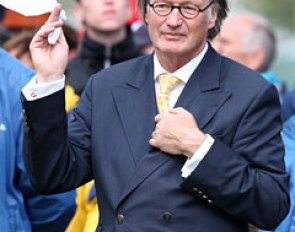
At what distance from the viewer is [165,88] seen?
4.65 metres

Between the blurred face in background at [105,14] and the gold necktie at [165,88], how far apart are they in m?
2.63

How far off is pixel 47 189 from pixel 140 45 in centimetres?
373

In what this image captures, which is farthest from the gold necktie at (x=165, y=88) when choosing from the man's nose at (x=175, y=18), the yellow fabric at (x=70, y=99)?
the yellow fabric at (x=70, y=99)

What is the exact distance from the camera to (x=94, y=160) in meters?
4.65

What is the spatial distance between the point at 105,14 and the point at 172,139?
2.96 metres

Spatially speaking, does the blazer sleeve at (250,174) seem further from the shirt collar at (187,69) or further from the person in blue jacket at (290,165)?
the person in blue jacket at (290,165)

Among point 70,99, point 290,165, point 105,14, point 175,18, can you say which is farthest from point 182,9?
point 105,14

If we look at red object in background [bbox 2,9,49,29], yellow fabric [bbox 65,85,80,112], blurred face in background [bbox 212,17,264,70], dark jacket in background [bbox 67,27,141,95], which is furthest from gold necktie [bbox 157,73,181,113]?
blurred face in background [bbox 212,17,264,70]

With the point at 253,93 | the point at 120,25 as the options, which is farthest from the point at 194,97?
the point at 120,25

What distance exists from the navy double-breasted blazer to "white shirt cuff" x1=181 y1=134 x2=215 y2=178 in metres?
0.02

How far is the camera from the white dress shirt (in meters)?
4.39

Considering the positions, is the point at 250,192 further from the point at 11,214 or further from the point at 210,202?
the point at 11,214

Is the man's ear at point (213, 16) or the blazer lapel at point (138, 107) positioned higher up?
the man's ear at point (213, 16)

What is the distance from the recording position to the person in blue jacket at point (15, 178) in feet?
16.5
